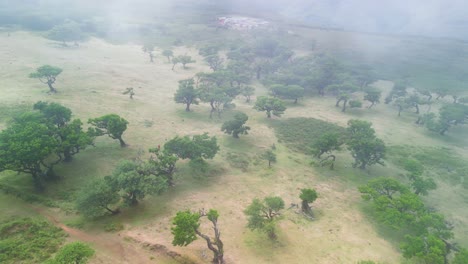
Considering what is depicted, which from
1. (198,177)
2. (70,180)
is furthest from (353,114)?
(70,180)

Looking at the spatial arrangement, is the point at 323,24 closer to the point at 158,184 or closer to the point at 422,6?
the point at 422,6

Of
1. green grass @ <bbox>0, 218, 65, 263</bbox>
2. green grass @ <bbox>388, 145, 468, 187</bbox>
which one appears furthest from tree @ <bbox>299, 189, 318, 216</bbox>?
green grass @ <bbox>0, 218, 65, 263</bbox>

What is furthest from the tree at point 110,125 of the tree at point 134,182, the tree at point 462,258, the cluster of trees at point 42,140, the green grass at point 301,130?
the tree at point 462,258

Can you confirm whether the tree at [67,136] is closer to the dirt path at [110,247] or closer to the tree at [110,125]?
the tree at [110,125]

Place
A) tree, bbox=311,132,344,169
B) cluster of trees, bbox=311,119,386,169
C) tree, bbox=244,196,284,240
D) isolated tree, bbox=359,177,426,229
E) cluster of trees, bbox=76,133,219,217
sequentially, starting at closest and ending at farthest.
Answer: tree, bbox=244,196,284,240 < cluster of trees, bbox=76,133,219,217 < isolated tree, bbox=359,177,426,229 < cluster of trees, bbox=311,119,386,169 < tree, bbox=311,132,344,169

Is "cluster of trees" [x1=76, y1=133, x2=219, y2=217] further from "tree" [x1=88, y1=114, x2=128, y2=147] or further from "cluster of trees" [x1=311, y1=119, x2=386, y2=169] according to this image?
"cluster of trees" [x1=311, y1=119, x2=386, y2=169]

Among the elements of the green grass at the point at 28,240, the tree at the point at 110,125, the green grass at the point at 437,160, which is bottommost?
the green grass at the point at 437,160
